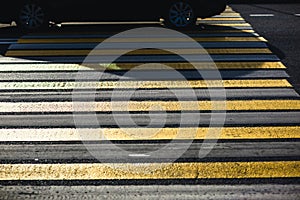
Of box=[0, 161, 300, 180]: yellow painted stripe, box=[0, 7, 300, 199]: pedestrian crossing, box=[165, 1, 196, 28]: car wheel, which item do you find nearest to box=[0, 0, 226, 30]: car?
box=[165, 1, 196, 28]: car wheel

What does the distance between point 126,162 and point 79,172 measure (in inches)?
22.1

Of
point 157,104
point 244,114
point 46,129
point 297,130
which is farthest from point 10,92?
point 297,130

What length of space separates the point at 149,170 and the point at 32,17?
7200mm

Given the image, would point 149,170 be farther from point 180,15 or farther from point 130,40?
point 180,15

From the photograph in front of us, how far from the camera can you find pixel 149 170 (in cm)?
536

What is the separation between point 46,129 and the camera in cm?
641

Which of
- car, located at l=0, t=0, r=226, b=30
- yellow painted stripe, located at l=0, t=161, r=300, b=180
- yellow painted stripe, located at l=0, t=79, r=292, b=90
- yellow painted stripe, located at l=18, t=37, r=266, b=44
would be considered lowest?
yellow painted stripe, located at l=0, t=161, r=300, b=180

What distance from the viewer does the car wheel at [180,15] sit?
11.5 m

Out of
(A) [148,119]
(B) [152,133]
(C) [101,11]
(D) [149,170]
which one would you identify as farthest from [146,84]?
(C) [101,11]

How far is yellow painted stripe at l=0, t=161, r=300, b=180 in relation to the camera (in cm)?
519

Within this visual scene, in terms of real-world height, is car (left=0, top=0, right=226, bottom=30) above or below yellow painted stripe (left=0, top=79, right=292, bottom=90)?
above

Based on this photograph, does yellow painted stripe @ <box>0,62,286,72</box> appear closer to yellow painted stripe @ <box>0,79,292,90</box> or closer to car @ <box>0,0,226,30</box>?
yellow painted stripe @ <box>0,79,292,90</box>

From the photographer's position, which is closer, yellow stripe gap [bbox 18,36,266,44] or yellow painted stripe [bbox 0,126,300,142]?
yellow painted stripe [bbox 0,126,300,142]

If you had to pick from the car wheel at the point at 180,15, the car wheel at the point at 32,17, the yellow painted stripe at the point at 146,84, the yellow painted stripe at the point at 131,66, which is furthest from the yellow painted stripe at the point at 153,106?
the car wheel at the point at 180,15
